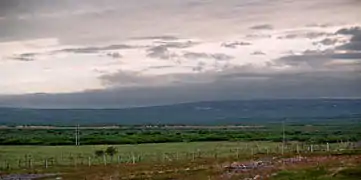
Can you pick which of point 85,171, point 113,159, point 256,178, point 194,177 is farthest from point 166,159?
point 256,178

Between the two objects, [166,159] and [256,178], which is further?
[166,159]

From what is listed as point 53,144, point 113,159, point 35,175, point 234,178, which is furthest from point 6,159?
point 234,178

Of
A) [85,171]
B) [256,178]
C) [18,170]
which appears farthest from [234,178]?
[18,170]

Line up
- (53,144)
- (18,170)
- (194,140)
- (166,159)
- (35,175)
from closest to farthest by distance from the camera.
Result: (35,175)
(18,170)
(166,159)
(53,144)
(194,140)

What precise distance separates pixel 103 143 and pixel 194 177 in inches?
3485

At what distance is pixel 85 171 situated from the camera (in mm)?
71688

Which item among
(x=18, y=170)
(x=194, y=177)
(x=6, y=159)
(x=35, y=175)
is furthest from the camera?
(x=6, y=159)

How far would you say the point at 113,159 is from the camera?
9269cm

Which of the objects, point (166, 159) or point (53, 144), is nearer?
point (166, 159)

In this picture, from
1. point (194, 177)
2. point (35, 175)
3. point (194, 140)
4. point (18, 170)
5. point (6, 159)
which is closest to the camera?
point (194, 177)

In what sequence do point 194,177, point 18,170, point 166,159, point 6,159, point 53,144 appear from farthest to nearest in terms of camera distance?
point 53,144, point 6,159, point 166,159, point 18,170, point 194,177

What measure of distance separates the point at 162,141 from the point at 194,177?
90148mm

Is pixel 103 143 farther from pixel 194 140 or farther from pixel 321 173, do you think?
pixel 321 173

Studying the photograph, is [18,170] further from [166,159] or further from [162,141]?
[162,141]
